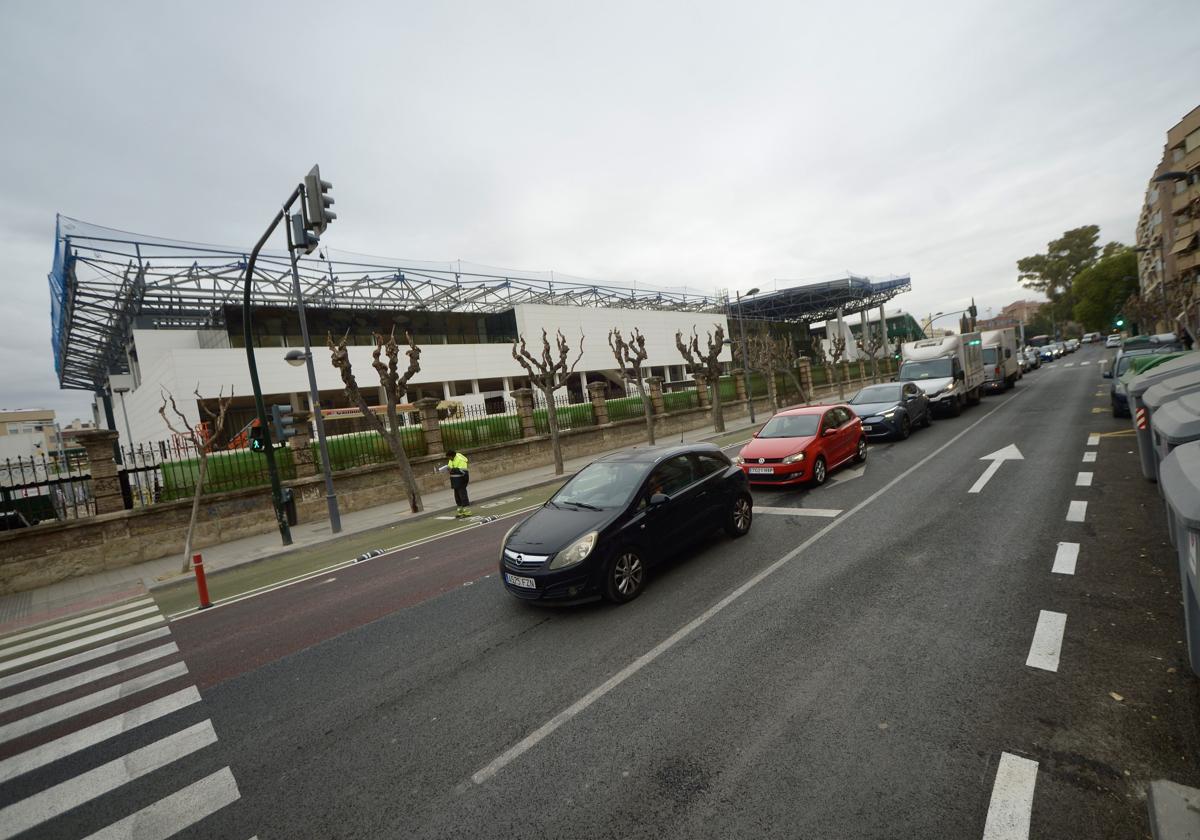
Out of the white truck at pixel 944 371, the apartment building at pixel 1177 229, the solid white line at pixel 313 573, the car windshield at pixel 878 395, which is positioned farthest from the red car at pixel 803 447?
the apartment building at pixel 1177 229

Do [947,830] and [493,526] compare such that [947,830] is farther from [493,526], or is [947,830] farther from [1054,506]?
[493,526]

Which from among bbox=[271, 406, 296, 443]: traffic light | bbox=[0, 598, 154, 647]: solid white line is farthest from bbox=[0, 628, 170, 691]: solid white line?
bbox=[271, 406, 296, 443]: traffic light

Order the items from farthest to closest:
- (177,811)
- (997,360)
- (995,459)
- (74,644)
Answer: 1. (997,360)
2. (995,459)
3. (74,644)
4. (177,811)

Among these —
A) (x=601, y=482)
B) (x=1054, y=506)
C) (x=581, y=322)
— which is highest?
(x=581, y=322)

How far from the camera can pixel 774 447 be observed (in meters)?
10.5

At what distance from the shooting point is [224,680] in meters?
5.38

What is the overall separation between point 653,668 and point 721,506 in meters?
3.34

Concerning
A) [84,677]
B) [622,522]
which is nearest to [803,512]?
[622,522]

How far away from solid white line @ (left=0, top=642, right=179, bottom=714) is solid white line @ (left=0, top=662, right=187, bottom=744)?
555 millimetres

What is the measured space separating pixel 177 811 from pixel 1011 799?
16.3 feet

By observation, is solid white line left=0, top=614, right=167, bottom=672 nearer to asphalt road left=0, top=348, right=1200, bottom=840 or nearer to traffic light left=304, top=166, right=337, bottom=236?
asphalt road left=0, top=348, right=1200, bottom=840

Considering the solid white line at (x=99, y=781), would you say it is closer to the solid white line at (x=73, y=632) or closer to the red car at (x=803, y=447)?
the solid white line at (x=73, y=632)

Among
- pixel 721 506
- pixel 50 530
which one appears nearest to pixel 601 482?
pixel 721 506

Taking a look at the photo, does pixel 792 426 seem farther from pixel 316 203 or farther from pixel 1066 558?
pixel 316 203
